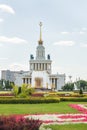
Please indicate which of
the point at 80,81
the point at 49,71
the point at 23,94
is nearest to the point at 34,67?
the point at 49,71

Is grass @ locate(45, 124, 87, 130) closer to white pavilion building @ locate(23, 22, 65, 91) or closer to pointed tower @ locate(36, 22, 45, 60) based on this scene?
white pavilion building @ locate(23, 22, 65, 91)

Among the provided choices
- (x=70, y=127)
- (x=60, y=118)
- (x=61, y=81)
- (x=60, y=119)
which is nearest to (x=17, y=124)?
(x=70, y=127)

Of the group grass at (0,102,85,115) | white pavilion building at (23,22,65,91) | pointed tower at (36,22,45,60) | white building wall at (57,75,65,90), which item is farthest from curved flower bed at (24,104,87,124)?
white building wall at (57,75,65,90)

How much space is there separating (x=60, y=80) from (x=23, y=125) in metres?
94.4

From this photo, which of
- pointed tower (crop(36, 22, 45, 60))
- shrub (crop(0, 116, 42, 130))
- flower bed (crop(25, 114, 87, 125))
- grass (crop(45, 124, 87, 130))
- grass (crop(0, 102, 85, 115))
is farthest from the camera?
pointed tower (crop(36, 22, 45, 60))

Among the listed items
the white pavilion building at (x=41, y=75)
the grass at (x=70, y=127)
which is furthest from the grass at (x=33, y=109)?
the white pavilion building at (x=41, y=75)

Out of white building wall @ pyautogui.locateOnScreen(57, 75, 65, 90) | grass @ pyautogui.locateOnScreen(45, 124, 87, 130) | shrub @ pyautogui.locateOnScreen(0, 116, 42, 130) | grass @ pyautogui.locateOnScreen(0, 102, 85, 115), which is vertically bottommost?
grass @ pyautogui.locateOnScreen(45, 124, 87, 130)

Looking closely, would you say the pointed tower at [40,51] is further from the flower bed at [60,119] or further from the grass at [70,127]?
the grass at [70,127]

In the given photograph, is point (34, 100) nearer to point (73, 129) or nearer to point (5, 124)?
point (73, 129)

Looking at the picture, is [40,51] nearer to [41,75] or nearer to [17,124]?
[41,75]

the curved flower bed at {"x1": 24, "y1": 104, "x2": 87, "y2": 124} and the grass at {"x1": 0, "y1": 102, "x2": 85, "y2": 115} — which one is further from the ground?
the grass at {"x1": 0, "y1": 102, "x2": 85, "y2": 115}

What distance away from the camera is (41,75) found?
96.6 m

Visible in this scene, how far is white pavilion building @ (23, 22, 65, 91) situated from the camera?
96312 mm

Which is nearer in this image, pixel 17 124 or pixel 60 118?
pixel 17 124
